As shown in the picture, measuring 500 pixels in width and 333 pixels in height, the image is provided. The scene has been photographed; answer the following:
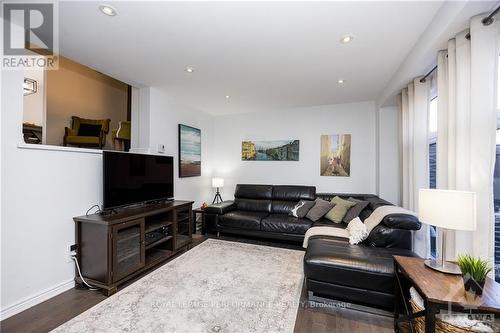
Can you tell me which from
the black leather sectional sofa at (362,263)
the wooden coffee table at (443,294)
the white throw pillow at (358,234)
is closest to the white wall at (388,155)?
the black leather sectional sofa at (362,263)

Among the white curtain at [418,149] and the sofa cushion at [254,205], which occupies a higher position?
the white curtain at [418,149]

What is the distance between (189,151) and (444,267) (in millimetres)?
4035

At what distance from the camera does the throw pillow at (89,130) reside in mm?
3893

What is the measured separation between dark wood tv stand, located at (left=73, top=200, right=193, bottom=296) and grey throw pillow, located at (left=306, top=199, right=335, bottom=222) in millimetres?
2303

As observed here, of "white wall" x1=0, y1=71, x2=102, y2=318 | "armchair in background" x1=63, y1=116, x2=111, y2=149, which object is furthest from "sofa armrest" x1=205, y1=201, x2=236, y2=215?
"armchair in background" x1=63, y1=116, x2=111, y2=149

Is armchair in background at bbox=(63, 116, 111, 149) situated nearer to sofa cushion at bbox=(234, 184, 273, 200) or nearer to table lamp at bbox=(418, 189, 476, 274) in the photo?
sofa cushion at bbox=(234, 184, 273, 200)

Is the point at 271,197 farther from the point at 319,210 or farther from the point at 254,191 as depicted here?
the point at 319,210

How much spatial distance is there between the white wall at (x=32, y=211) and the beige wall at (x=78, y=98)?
7.80 ft

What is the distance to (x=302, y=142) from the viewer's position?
4.67m

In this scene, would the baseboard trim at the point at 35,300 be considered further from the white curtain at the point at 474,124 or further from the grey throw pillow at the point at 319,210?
the white curtain at the point at 474,124

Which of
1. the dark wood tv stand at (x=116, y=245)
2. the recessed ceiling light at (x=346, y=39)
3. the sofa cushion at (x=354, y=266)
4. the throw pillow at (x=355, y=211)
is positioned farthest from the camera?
the throw pillow at (x=355, y=211)

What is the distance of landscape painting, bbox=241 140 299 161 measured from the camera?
4.73 metres

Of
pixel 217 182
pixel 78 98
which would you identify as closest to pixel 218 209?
pixel 217 182

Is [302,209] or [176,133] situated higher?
[176,133]
